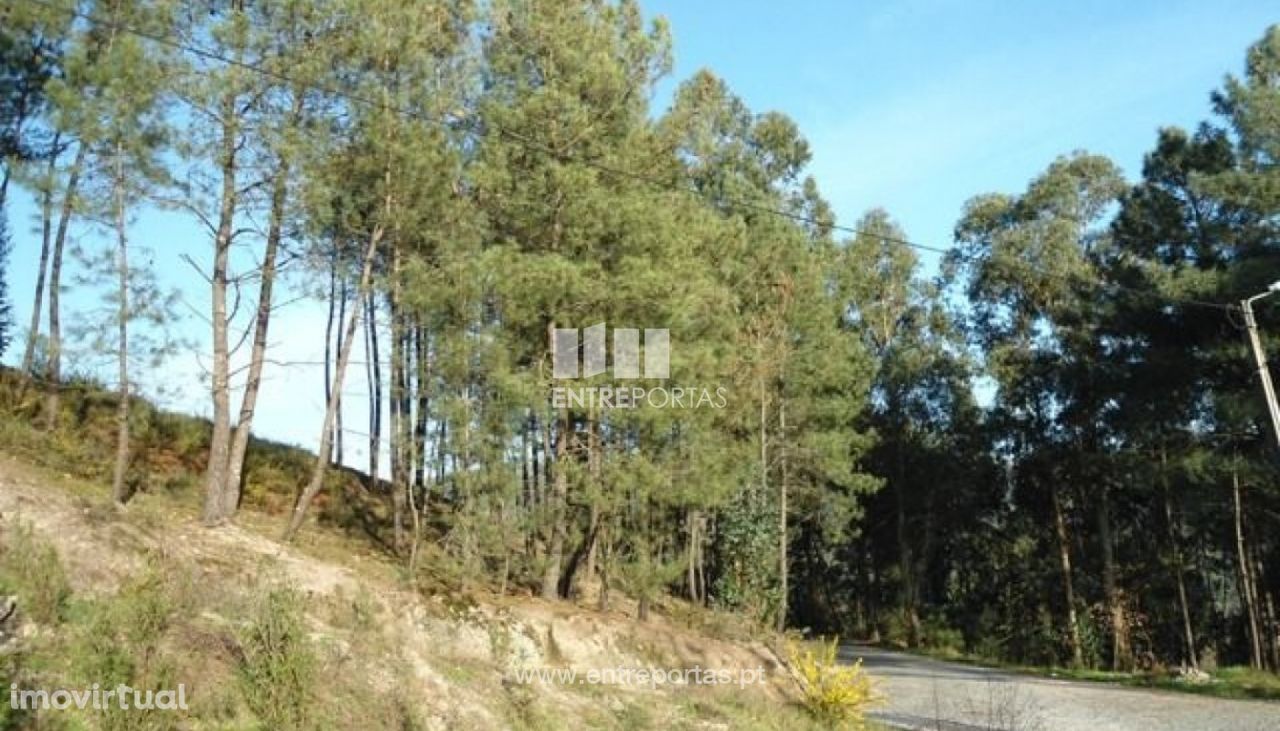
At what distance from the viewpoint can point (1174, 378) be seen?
22.1m

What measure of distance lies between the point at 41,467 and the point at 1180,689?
63.3ft

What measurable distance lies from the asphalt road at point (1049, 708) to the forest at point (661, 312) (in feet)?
13.1

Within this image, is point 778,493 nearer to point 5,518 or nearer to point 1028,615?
point 1028,615

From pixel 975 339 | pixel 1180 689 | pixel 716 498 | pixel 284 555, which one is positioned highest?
pixel 975 339

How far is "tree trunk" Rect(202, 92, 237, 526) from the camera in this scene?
1256cm

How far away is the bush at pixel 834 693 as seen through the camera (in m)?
11.7

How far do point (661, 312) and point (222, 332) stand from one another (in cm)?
623

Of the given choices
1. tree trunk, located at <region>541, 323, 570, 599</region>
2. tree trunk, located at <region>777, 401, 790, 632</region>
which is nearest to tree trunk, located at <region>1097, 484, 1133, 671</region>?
tree trunk, located at <region>777, 401, 790, 632</region>

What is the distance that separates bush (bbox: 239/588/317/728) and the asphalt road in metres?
6.77

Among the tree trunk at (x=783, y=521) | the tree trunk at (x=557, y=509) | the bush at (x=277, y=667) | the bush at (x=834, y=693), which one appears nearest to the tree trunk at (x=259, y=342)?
the tree trunk at (x=557, y=509)

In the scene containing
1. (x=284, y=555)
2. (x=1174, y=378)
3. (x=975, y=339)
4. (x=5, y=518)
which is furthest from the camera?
(x=975, y=339)

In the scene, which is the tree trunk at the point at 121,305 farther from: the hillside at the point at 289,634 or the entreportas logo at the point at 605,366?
the entreportas logo at the point at 605,366

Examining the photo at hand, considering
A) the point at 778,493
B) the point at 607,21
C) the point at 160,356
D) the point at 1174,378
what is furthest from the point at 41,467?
the point at 1174,378

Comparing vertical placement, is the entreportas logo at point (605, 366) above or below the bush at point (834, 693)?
above
